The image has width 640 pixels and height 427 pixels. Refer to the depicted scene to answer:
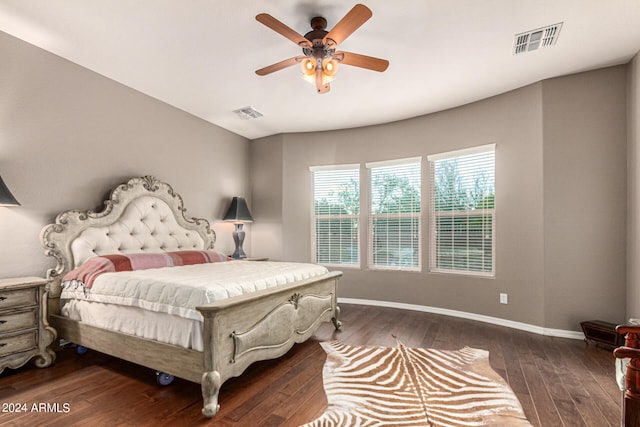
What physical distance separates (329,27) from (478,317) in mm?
3496

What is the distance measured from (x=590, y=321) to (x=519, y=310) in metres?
0.60

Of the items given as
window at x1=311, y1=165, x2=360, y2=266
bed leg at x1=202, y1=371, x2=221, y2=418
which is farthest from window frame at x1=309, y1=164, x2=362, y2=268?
bed leg at x1=202, y1=371, x2=221, y2=418

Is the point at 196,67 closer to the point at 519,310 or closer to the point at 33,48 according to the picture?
the point at 33,48

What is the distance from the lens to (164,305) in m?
2.01

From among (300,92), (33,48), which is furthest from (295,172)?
(33,48)

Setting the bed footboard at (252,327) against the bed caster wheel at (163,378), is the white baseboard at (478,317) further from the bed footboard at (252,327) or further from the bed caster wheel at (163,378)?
the bed caster wheel at (163,378)

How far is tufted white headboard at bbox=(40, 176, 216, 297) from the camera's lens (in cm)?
278

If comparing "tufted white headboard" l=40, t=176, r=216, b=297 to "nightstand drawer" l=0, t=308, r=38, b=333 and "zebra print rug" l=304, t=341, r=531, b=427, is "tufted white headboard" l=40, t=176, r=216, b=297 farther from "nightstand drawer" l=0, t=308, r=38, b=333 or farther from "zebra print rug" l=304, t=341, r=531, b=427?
"zebra print rug" l=304, t=341, r=531, b=427

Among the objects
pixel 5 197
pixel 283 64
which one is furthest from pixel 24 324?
pixel 283 64

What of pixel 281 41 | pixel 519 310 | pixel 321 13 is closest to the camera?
pixel 321 13

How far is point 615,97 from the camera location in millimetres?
3037

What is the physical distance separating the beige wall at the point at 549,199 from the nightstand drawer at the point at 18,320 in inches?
153

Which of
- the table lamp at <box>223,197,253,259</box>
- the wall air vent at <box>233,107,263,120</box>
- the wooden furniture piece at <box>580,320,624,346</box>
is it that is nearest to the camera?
the wooden furniture piece at <box>580,320,624,346</box>

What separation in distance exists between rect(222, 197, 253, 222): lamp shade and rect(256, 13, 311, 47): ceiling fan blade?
2806 millimetres
